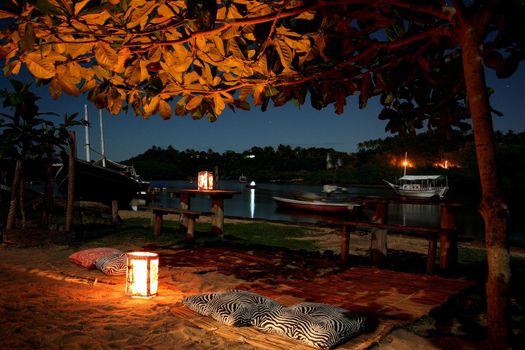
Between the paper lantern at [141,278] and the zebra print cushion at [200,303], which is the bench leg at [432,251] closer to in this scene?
the zebra print cushion at [200,303]

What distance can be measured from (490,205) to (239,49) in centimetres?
248

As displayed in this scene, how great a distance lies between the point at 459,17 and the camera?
10.2 ft

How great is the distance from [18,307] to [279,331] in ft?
9.90

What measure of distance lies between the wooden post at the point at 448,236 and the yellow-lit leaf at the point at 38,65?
613 cm

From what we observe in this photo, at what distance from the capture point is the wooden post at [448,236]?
21.0 feet

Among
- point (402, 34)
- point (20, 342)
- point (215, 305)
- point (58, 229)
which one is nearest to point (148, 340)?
point (215, 305)

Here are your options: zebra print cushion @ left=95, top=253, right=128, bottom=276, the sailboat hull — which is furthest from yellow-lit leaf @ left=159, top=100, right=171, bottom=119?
the sailboat hull

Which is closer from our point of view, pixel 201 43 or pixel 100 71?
pixel 201 43

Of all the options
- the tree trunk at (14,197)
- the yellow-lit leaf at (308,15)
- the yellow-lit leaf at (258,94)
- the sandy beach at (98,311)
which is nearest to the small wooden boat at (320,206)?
the tree trunk at (14,197)

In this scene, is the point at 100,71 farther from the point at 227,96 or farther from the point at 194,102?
the point at 227,96

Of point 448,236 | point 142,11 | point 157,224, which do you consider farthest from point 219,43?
point 157,224

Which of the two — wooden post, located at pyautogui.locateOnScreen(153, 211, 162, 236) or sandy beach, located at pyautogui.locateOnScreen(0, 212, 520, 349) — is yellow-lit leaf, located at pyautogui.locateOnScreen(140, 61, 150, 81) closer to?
sandy beach, located at pyautogui.locateOnScreen(0, 212, 520, 349)

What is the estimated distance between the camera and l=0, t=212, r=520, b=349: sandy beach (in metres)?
3.41

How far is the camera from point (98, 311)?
4227mm
